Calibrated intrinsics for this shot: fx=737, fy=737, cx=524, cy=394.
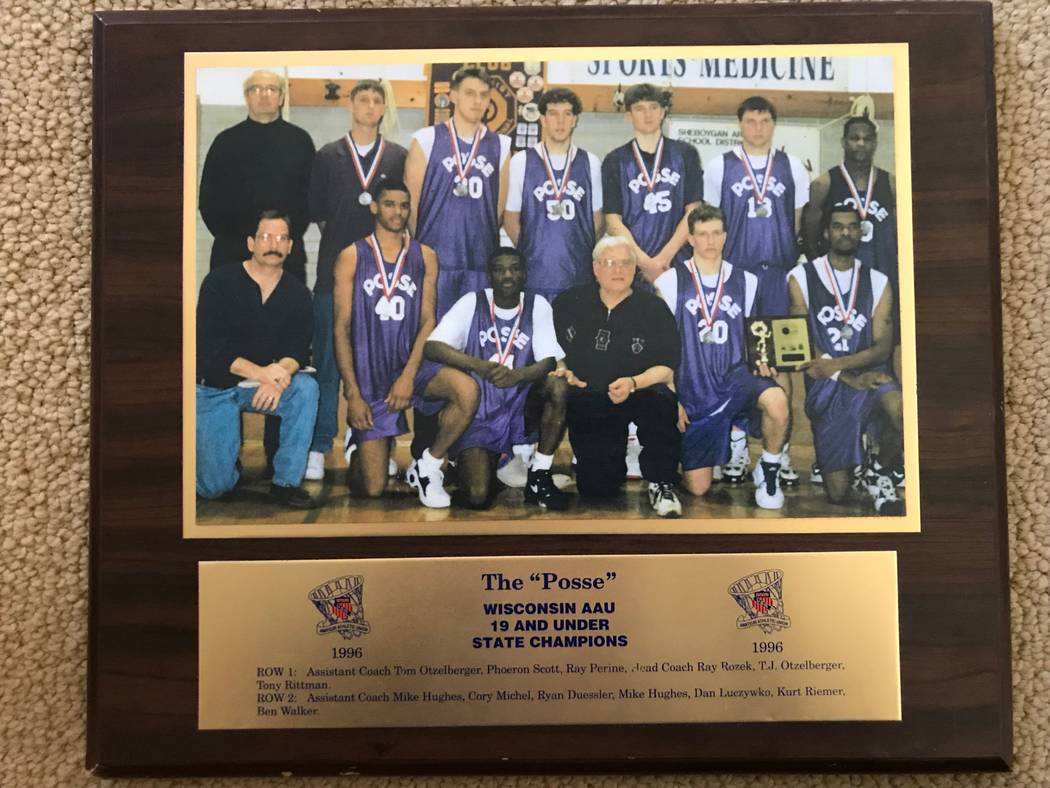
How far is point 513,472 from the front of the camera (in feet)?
2.15

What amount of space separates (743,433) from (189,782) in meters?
0.58

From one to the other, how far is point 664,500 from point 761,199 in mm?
286

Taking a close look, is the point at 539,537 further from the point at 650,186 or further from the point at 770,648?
the point at 650,186

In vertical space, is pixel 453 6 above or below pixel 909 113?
above

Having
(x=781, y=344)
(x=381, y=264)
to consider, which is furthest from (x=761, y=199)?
(x=381, y=264)

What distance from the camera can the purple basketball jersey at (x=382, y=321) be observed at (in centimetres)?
66

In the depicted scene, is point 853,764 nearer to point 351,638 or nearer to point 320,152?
point 351,638

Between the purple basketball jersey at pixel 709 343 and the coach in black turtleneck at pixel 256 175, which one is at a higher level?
the coach in black turtleneck at pixel 256 175

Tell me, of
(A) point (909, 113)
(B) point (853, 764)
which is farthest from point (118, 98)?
(B) point (853, 764)

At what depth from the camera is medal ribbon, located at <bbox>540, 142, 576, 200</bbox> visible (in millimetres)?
667

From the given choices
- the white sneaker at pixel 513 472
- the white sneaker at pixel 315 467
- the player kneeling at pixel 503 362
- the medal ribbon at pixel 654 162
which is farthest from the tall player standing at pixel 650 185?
the white sneaker at pixel 315 467

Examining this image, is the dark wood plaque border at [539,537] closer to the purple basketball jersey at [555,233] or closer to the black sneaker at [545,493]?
the black sneaker at [545,493]

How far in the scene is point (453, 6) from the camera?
0.68 meters

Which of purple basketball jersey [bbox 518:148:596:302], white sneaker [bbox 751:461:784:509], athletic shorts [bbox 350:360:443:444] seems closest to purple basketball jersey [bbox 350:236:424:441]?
athletic shorts [bbox 350:360:443:444]
